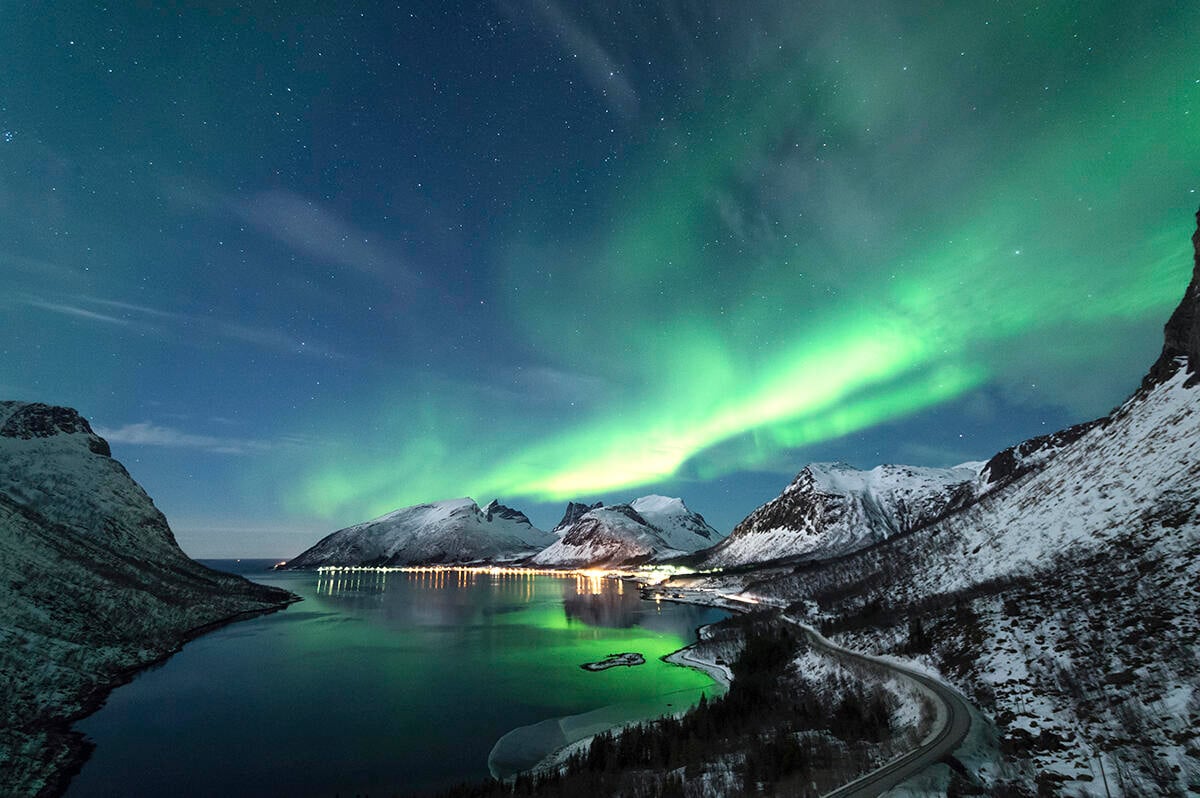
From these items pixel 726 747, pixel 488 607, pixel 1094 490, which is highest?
pixel 1094 490

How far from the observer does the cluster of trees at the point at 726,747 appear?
2550 cm

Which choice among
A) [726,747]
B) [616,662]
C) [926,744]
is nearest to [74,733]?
[726,747]

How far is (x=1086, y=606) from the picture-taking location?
3503 cm

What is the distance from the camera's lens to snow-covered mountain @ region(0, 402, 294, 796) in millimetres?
→ 39531

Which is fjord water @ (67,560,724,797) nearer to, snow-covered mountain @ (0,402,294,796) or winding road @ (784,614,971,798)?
snow-covered mountain @ (0,402,294,796)

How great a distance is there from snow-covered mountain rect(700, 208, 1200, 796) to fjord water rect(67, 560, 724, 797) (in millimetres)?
26668

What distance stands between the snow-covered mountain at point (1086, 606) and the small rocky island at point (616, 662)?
88.1 ft

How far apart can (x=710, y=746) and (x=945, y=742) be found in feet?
48.1

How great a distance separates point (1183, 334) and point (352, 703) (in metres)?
116

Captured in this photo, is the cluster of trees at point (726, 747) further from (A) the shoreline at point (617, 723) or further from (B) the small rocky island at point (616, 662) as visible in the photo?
(B) the small rocky island at point (616, 662)

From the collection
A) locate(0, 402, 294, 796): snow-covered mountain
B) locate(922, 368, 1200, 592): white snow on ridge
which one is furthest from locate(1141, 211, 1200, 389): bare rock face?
locate(0, 402, 294, 796): snow-covered mountain

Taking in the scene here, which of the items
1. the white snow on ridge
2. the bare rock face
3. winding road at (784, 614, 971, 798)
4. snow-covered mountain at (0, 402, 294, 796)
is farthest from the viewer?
the bare rock face

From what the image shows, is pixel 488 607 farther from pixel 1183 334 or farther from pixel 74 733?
pixel 1183 334

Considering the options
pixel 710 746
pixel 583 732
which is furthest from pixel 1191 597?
pixel 583 732
